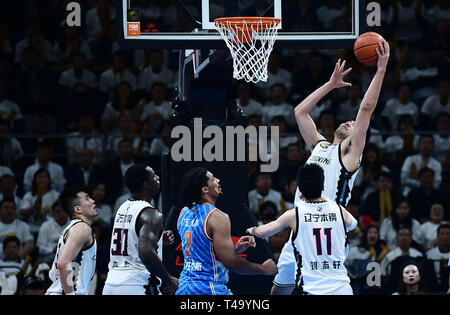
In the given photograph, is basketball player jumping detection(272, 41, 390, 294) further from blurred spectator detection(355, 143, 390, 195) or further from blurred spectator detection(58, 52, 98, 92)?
blurred spectator detection(58, 52, 98, 92)

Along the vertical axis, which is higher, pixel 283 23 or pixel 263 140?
pixel 283 23

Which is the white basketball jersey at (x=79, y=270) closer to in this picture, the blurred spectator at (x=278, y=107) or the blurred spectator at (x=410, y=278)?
the blurred spectator at (x=410, y=278)

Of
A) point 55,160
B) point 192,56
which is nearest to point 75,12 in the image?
point 55,160

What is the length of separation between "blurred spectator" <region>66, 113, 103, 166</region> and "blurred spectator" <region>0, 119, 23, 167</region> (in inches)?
24.8

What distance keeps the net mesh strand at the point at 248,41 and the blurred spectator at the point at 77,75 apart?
502 centimetres

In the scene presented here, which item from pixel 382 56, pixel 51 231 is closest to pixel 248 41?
pixel 382 56

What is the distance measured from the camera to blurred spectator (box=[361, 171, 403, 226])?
10820mm

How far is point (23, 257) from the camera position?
1029cm

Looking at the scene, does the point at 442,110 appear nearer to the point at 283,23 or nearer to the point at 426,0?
the point at 426,0

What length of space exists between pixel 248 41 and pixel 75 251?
2.37 m

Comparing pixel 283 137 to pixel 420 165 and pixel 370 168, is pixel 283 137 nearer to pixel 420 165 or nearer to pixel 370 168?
pixel 370 168

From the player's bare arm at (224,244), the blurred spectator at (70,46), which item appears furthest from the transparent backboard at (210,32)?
the blurred spectator at (70,46)

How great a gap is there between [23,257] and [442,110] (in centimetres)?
573

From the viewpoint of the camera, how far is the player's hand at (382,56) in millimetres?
7344
